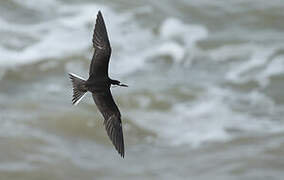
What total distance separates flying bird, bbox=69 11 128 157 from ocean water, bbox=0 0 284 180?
421 centimetres

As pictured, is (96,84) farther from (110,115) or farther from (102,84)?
(110,115)

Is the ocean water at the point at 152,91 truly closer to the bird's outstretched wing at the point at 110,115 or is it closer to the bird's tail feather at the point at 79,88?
the bird's outstretched wing at the point at 110,115

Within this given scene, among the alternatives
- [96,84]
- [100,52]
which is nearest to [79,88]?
[96,84]

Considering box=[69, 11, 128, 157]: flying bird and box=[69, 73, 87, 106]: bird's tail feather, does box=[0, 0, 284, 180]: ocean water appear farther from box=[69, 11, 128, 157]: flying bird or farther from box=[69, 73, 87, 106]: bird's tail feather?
box=[69, 73, 87, 106]: bird's tail feather

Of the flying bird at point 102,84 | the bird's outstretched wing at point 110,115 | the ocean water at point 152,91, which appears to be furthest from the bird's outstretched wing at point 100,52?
the ocean water at point 152,91

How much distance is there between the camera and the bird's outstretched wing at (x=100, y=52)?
486cm

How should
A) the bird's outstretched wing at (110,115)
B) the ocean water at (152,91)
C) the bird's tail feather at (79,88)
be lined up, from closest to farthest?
the bird's tail feather at (79,88), the bird's outstretched wing at (110,115), the ocean water at (152,91)

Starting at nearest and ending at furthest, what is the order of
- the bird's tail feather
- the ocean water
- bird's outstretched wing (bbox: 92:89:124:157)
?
1. the bird's tail feather
2. bird's outstretched wing (bbox: 92:89:124:157)
3. the ocean water

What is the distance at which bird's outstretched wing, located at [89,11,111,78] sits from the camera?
4.86m

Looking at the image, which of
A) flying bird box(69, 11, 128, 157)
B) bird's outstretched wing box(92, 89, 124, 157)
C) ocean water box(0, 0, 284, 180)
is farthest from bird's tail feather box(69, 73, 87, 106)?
ocean water box(0, 0, 284, 180)

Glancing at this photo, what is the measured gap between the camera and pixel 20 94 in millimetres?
11047

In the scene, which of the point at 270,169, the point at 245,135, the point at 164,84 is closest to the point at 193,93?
the point at 164,84

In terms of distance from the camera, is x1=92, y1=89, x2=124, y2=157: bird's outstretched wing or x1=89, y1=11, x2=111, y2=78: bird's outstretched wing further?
x1=92, y1=89, x2=124, y2=157: bird's outstretched wing

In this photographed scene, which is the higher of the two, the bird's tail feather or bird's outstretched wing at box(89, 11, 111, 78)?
bird's outstretched wing at box(89, 11, 111, 78)
